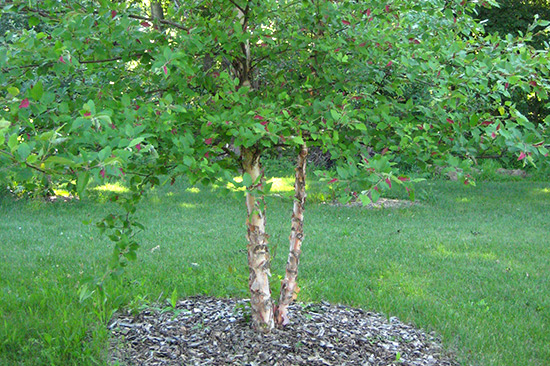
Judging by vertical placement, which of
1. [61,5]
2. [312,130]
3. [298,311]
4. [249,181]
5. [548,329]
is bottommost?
[548,329]

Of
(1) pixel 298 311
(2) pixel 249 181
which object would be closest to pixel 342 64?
Result: (2) pixel 249 181

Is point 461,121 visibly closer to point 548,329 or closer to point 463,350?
point 463,350

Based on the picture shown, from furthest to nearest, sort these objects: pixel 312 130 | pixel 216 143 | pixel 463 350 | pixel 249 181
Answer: pixel 463 350 < pixel 216 143 < pixel 312 130 < pixel 249 181

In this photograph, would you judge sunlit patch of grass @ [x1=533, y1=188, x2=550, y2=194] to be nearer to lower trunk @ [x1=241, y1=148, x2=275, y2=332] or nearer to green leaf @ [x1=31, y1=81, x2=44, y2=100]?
lower trunk @ [x1=241, y1=148, x2=275, y2=332]

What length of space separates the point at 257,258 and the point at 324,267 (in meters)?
2.50

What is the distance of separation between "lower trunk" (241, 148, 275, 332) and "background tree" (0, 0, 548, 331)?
2 centimetres

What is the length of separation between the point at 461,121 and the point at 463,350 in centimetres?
190

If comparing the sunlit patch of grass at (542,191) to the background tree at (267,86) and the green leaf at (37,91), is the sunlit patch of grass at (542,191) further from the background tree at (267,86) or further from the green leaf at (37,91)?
the green leaf at (37,91)

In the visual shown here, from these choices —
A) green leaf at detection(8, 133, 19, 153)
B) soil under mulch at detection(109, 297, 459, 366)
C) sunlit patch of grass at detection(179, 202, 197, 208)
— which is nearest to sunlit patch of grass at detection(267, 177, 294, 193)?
sunlit patch of grass at detection(179, 202, 197, 208)

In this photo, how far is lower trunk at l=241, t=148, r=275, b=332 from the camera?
3510 millimetres

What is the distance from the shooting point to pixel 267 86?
3.63 m

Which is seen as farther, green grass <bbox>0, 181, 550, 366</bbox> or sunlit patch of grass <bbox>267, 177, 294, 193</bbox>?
sunlit patch of grass <bbox>267, 177, 294, 193</bbox>

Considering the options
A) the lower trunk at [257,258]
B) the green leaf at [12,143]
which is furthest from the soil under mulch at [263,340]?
the green leaf at [12,143]

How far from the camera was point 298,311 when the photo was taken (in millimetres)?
4363
